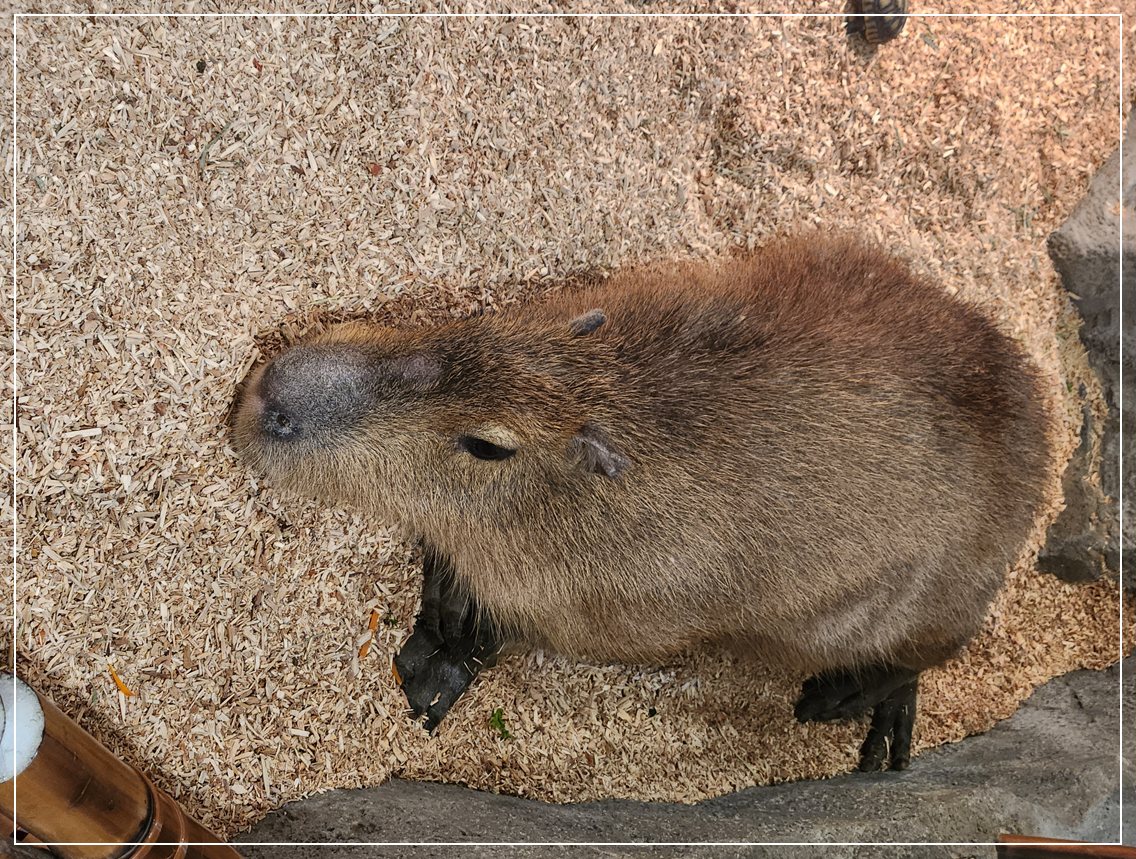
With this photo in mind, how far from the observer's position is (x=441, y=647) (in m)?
3.22

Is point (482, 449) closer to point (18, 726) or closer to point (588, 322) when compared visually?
point (588, 322)

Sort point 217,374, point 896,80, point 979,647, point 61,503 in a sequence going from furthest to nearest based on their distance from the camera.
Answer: point 979,647 → point 896,80 → point 217,374 → point 61,503

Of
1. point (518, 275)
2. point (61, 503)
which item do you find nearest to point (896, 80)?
point (518, 275)

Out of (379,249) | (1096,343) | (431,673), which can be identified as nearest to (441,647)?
(431,673)

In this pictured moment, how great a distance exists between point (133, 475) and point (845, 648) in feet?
9.12

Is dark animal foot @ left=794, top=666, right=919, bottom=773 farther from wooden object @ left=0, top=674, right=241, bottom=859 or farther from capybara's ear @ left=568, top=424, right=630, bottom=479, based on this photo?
wooden object @ left=0, top=674, right=241, bottom=859

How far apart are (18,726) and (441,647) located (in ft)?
4.83

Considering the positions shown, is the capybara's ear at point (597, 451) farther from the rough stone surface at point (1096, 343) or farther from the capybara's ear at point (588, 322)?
the rough stone surface at point (1096, 343)

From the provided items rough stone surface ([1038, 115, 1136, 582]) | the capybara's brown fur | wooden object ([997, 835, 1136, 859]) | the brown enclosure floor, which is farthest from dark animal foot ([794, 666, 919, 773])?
rough stone surface ([1038, 115, 1136, 582])

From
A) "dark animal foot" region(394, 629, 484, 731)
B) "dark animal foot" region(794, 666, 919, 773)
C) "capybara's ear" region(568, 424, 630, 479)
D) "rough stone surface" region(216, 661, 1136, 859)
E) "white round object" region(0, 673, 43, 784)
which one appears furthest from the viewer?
"dark animal foot" region(794, 666, 919, 773)

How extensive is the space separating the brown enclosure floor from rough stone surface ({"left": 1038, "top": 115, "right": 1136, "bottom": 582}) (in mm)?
102

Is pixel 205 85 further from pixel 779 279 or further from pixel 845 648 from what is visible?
pixel 845 648

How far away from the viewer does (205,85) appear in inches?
106

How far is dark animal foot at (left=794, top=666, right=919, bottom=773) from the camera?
3430 millimetres
